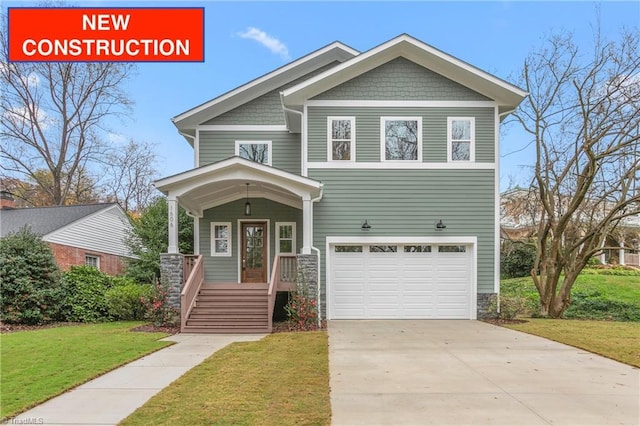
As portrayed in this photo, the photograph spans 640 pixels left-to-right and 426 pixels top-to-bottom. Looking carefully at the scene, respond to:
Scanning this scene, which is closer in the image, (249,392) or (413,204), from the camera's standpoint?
(249,392)

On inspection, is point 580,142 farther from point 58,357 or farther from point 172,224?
point 58,357

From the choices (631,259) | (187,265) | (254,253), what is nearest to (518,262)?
(631,259)

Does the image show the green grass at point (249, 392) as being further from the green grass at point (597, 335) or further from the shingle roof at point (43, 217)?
the shingle roof at point (43, 217)

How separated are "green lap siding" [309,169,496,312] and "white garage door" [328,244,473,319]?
0.48 m

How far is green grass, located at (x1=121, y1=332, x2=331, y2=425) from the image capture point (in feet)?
14.4

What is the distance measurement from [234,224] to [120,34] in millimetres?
6692

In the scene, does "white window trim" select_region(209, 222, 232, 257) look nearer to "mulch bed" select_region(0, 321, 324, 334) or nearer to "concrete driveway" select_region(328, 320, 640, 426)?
"mulch bed" select_region(0, 321, 324, 334)

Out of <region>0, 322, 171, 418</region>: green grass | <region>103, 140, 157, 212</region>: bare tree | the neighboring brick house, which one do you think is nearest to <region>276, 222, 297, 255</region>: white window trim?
<region>0, 322, 171, 418</region>: green grass

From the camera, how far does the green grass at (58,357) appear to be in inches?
209

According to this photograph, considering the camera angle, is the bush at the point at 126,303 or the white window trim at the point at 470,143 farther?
the white window trim at the point at 470,143

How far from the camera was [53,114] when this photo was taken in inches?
1032

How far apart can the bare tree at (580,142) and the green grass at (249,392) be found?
9.77m

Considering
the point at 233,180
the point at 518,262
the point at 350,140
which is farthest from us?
the point at 518,262

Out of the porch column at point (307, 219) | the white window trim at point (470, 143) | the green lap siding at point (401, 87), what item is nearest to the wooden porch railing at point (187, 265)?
the porch column at point (307, 219)
